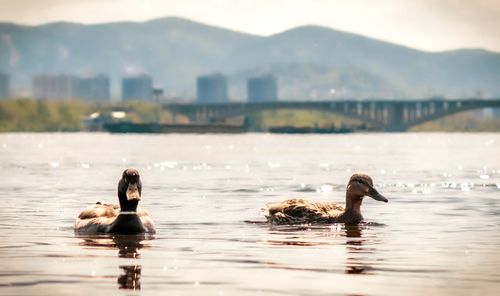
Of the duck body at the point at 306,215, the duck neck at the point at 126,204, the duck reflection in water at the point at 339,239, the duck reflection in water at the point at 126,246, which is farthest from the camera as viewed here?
the duck body at the point at 306,215

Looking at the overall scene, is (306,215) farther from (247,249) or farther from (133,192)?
(247,249)

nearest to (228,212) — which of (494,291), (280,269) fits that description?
(280,269)

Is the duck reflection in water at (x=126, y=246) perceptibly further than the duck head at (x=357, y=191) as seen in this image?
No

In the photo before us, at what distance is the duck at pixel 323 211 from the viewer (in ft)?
118

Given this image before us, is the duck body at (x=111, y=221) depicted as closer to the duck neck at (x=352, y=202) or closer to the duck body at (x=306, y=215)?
the duck body at (x=306, y=215)

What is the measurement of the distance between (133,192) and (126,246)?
232 cm

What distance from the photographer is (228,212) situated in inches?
1682

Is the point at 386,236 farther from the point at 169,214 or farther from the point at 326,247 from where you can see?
the point at 169,214

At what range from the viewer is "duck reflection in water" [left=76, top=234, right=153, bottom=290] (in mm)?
23203

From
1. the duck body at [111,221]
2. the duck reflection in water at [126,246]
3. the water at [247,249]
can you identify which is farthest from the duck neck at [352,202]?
the duck reflection in water at [126,246]

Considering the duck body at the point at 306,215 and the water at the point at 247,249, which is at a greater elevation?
the duck body at the point at 306,215

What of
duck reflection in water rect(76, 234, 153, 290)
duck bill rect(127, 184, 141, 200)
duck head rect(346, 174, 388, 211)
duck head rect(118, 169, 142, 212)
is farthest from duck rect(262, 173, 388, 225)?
duck bill rect(127, 184, 141, 200)

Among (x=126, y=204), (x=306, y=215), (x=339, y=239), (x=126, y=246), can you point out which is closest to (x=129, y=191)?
(x=126, y=204)

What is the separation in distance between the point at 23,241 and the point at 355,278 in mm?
9838
